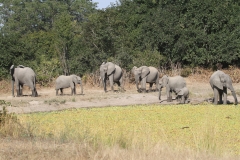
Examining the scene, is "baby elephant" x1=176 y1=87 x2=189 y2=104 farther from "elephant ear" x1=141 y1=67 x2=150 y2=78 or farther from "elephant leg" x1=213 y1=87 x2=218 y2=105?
"elephant ear" x1=141 y1=67 x2=150 y2=78

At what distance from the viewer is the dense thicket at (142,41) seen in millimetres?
28359

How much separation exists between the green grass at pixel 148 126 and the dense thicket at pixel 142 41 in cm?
1136

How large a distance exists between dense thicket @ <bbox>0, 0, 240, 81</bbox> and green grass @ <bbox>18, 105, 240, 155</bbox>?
1136 centimetres

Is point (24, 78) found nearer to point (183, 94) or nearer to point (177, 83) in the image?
point (177, 83)

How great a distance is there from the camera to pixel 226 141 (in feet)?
34.0

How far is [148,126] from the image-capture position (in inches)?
493

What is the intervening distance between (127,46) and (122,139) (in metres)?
22.6

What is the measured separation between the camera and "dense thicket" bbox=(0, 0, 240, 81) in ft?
93.0

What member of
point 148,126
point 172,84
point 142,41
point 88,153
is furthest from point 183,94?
point 88,153

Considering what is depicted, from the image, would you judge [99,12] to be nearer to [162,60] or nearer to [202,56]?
[162,60]

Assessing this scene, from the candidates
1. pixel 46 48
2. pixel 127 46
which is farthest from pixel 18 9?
pixel 127 46

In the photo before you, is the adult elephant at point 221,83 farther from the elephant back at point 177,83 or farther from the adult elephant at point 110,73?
the adult elephant at point 110,73

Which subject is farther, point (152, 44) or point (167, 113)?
point (152, 44)

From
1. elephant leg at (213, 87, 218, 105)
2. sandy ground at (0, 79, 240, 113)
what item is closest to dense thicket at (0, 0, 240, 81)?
sandy ground at (0, 79, 240, 113)
